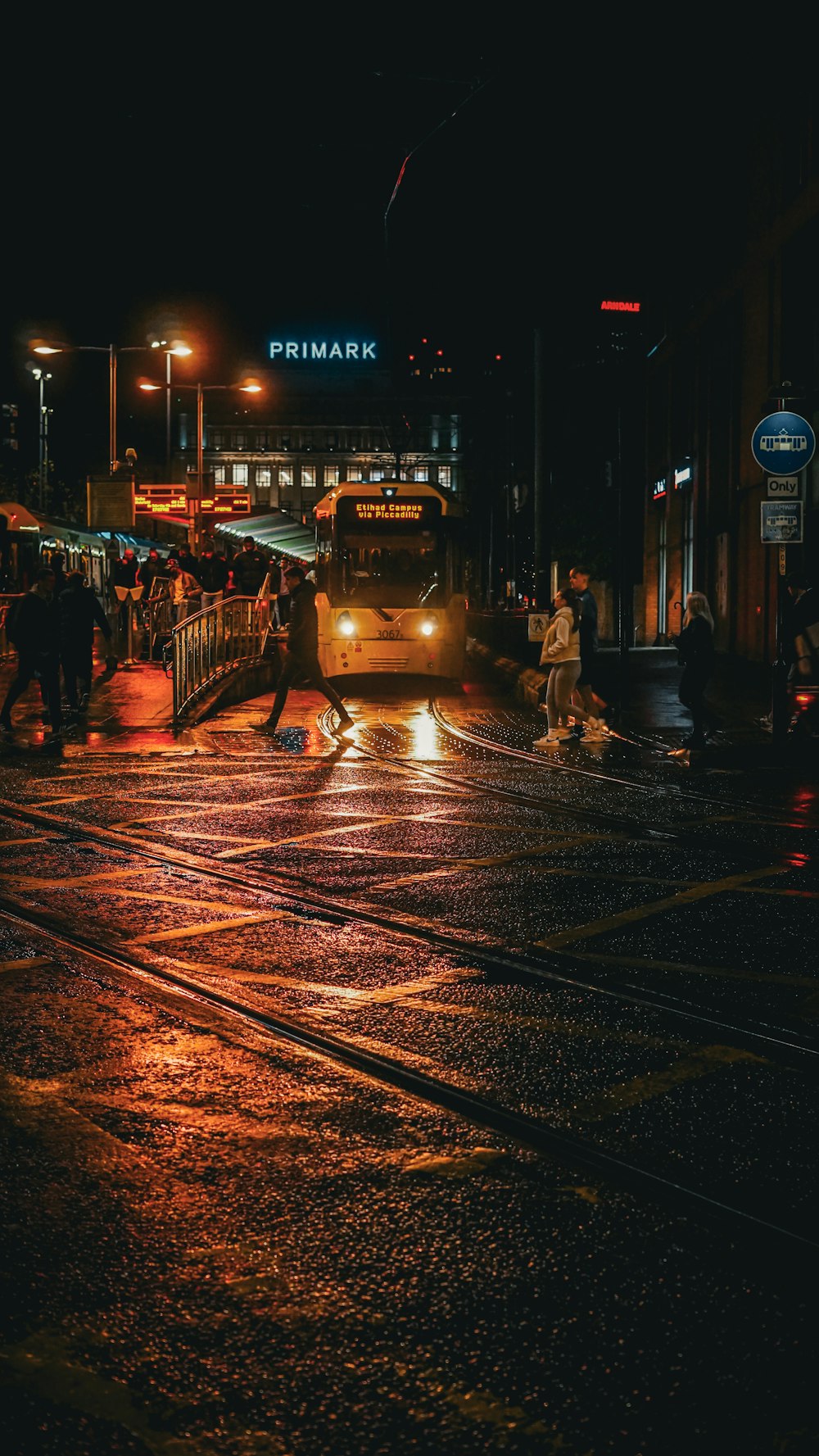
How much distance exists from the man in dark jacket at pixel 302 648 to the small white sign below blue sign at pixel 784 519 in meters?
5.24

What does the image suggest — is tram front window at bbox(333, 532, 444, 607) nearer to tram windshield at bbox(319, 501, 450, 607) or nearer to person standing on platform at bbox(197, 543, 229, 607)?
tram windshield at bbox(319, 501, 450, 607)

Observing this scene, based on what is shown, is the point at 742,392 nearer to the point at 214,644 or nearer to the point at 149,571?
the point at 149,571

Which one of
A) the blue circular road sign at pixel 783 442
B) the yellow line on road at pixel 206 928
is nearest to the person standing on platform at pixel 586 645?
the blue circular road sign at pixel 783 442

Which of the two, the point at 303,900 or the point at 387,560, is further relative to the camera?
the point at 387,560

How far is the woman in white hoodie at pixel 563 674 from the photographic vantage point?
1642 cm

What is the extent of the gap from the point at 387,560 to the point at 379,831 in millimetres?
15904

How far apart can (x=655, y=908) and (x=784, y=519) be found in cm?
891

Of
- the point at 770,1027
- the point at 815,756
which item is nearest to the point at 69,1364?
the point at 770,1027

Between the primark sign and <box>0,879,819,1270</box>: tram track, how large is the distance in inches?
4626

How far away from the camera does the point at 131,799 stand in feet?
39.4

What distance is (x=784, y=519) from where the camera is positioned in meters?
15.7

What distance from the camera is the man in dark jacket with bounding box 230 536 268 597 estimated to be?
94.0 feet

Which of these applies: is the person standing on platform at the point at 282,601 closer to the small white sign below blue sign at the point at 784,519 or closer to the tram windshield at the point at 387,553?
the tram windshield at the point at 387,553

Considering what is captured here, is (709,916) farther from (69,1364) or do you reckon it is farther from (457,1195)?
(69,1364)
